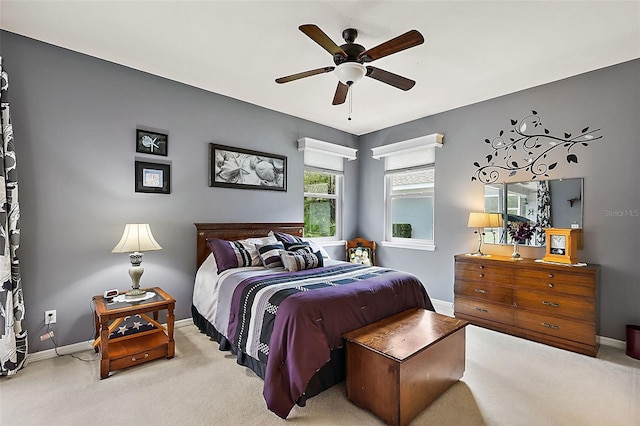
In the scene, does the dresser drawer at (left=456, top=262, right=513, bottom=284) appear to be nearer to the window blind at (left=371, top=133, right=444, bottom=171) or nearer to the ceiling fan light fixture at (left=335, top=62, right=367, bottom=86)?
the window blind at (left=371, top=133, right=444, bottom=171)

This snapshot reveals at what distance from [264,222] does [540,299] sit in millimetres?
3217

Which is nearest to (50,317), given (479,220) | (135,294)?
(135,294)

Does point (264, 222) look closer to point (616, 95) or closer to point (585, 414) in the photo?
point (585, 414)

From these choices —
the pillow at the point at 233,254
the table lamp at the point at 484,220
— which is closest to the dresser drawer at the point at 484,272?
the table lamp at the point at 484,220

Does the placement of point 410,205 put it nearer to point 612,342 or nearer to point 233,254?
point 612,342

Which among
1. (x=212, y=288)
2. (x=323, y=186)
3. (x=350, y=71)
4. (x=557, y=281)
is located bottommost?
(x=212, y=288)

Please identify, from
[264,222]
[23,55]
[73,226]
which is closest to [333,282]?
[264,222]

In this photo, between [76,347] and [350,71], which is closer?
[350,71]

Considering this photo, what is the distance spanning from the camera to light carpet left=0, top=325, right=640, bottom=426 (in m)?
1.88

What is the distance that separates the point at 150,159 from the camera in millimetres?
3191

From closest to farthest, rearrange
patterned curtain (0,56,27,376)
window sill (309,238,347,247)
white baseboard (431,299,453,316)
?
patterned curtain (0,56,27,376) → white baseboard (431,299,453,316) → window sill (309,238,347,247)

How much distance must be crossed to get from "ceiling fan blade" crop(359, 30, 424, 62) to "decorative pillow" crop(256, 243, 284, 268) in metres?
2.04

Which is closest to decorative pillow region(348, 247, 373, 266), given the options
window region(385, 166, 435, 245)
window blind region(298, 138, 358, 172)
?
window region(385, 166, 435, 245)

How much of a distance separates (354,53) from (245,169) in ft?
7.04
